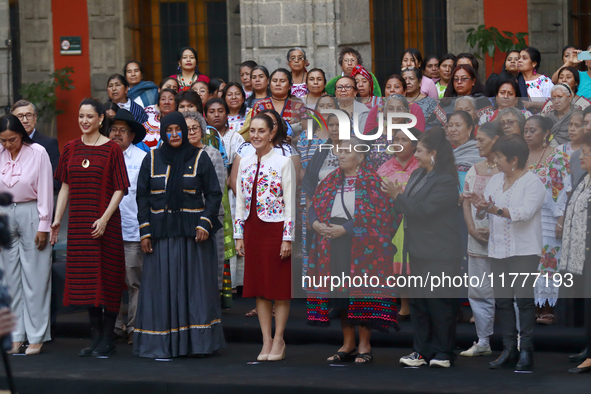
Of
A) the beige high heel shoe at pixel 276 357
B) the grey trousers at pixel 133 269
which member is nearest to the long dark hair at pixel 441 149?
the beige high heel shoe at pixel 276 357

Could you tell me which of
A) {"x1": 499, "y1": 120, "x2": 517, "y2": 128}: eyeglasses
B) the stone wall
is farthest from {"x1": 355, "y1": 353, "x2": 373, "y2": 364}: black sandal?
the stone wall

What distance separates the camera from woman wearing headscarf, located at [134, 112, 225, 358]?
6742mm

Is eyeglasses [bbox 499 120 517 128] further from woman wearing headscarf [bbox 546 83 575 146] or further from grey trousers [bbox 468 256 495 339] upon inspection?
grey trousers [bbox 468 256 495 339]

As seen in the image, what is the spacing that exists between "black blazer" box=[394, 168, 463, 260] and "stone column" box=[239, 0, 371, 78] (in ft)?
18.0

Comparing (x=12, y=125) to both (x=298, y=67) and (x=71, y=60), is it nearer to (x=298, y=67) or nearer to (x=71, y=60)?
(x=298, y=67)

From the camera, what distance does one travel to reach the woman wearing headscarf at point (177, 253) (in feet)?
22.1

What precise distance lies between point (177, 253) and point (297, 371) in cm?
137

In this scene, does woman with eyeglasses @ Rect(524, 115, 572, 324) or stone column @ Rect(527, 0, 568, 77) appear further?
stone column @ Rect(527, 0, 568, 77)

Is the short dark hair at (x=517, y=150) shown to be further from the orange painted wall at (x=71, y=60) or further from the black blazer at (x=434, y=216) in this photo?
the orange painted wall at (x=71, y=60)

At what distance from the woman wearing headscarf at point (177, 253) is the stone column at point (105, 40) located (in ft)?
22.3

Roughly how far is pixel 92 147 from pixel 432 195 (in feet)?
9.31

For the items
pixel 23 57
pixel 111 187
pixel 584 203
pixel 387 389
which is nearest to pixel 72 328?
pixel 111 187

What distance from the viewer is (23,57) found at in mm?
13422

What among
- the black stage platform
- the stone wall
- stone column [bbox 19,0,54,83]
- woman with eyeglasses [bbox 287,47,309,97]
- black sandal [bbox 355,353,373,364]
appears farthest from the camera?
stone column [bbox 19,0,54,83]
